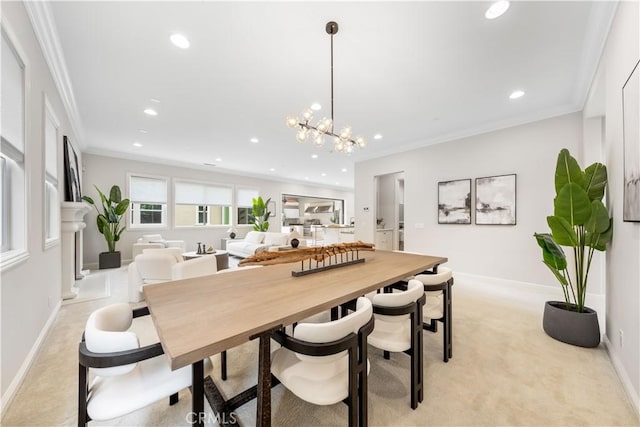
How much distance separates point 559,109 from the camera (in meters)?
3.65

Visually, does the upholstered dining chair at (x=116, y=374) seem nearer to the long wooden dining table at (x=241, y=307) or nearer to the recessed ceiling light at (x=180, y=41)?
the long wooden dining table at (x=241, y=307)

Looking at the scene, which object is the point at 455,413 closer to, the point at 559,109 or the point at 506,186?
the point at 506,186

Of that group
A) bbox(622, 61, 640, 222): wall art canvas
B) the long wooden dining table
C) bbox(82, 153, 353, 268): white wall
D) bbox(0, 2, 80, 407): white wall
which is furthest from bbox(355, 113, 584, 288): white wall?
bbox(0, 2, 80, 407): white wall

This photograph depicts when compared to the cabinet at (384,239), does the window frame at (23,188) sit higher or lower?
higher

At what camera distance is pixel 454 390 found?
1712 mm

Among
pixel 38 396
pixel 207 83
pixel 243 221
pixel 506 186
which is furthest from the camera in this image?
pixel 243 221

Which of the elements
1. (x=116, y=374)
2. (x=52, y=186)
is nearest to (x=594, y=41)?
(x=116, y=374)

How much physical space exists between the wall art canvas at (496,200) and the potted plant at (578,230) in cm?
178

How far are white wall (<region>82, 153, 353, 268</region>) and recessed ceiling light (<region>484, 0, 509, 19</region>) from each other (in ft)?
25.4

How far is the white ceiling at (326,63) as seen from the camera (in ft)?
6.64

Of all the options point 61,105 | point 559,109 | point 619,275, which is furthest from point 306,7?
point 559,109

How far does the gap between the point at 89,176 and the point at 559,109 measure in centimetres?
957

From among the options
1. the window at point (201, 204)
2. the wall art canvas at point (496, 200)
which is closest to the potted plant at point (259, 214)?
the window at point (201, 204)

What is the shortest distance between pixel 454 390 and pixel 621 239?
5.75 feet
